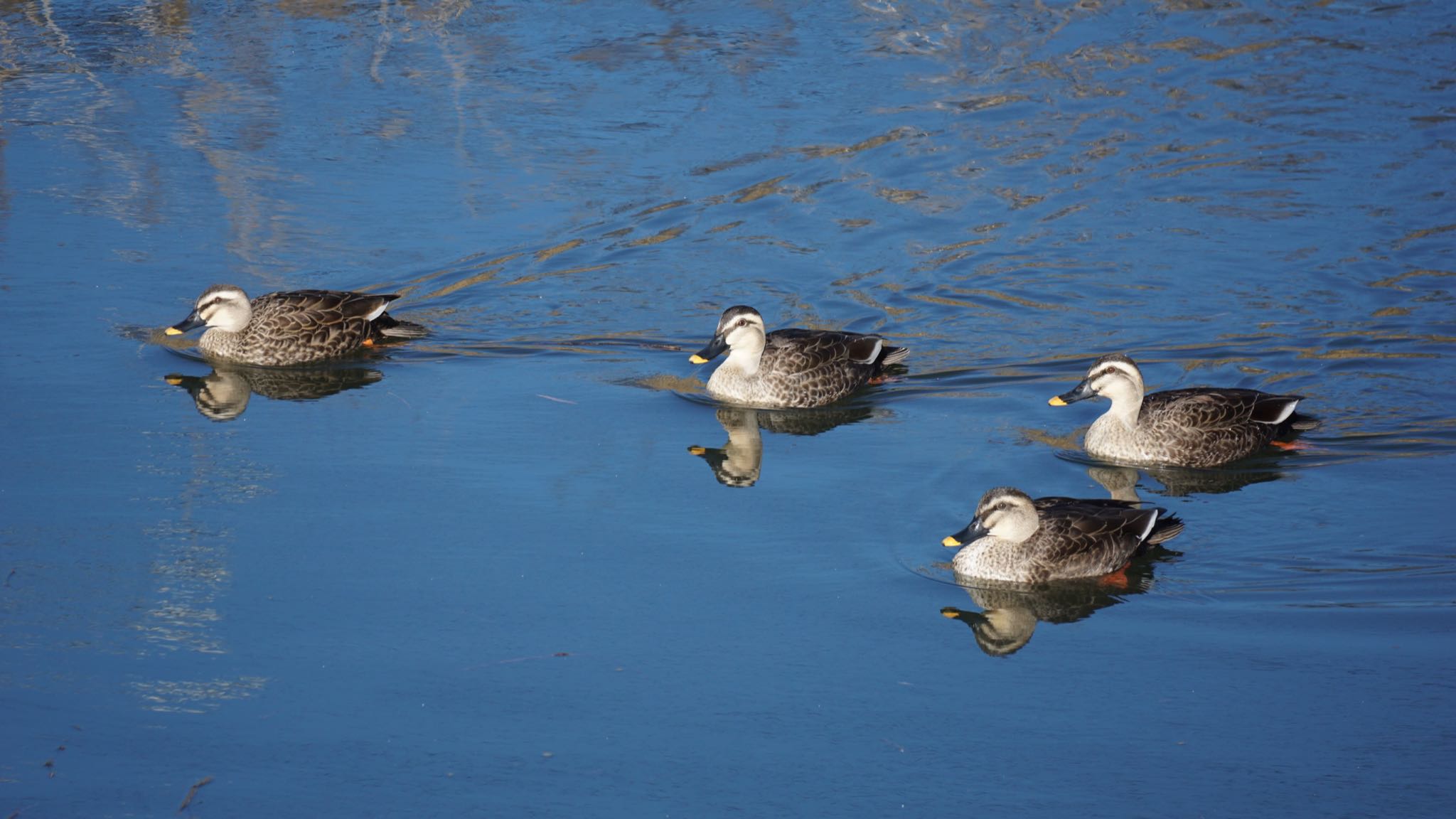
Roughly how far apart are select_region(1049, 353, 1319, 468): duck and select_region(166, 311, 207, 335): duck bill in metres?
6.05

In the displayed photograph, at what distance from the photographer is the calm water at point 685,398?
22.7 ft

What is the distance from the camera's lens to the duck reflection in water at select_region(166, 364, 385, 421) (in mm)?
11430

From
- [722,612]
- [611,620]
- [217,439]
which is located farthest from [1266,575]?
[217,439]

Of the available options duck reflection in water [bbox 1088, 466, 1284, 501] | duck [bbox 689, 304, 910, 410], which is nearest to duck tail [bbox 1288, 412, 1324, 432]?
duck reflection in water [bbox 1088, 466, 1284, 501]

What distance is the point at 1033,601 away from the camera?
8617 mm

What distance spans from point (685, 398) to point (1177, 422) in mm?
3402

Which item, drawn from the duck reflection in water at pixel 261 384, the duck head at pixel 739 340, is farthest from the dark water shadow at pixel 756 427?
the duck reflection in water at pixel 261 384

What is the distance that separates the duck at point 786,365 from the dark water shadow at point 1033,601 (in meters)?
3.24

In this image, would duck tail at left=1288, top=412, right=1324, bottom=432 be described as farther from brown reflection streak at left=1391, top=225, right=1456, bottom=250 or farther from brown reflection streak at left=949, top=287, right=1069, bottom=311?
brown reflection streak at left=1391, top=225, right=1456, bottom=250

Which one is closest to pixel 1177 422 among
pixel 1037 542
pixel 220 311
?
pixel 1037 542

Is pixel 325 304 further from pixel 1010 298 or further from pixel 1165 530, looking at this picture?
pixel 1165 530

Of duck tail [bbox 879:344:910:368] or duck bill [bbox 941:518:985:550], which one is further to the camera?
duck tail [bbox 879:344:910:368]

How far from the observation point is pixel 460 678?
7355 mm

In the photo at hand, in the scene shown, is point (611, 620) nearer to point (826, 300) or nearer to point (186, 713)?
point (186, 713)
